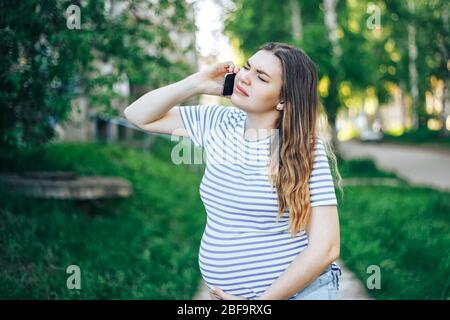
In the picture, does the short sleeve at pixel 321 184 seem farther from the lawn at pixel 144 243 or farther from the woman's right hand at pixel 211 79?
the lawn at pixel 144 243

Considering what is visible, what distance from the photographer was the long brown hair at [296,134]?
1810 millimetres

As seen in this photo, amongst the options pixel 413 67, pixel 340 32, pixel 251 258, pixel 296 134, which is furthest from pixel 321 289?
pixel 413 67

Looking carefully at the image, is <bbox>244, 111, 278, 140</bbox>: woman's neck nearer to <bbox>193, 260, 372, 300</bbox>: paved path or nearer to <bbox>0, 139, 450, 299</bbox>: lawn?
<bbox>0, 139, 450, 299</bbox>: lawn

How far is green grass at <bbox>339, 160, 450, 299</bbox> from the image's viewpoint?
4641 mm

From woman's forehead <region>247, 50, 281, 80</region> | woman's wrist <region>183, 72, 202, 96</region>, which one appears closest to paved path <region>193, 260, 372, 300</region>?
woman's wrist <region>183, 72, 202, 96</region>

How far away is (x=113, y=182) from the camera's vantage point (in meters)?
7.02

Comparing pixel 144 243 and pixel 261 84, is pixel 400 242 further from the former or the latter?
pixel 261 84

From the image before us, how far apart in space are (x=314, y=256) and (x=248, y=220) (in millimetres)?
231

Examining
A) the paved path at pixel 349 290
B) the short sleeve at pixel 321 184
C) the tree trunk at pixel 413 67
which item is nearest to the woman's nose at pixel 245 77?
the short sleeve at pixel 321 184

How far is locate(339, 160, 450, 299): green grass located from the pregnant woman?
1069 millimetres

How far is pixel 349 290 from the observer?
480 centimetres

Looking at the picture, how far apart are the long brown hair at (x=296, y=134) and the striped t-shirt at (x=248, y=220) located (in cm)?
3
